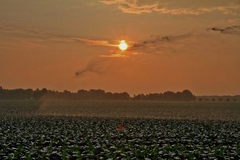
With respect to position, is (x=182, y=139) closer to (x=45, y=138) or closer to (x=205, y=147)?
(x=205, y=147)

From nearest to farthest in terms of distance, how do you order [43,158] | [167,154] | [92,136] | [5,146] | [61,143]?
[43,158] < [167,154] < [5,146] < [61,143] < [92,136]

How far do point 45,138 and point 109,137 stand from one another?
626 centimetres

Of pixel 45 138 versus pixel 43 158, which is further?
pixel 45 138

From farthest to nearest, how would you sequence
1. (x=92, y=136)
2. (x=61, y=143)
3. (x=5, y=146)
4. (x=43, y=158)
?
(x=92, y=136) < (x=61, y=143) < (x=5, y=146) < (x=43, y=158)

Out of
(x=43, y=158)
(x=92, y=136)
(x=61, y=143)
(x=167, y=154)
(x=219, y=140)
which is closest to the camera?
(x=43, y=158)

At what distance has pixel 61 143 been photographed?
1200 inches

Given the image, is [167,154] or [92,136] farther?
[92,136]

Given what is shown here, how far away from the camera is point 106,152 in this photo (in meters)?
25.3

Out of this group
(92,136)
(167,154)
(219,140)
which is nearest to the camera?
(167,154)

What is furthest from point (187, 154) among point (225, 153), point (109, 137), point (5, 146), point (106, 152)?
point (5, 146)

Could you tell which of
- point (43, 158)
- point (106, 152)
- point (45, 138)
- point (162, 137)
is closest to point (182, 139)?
point (162, 137)

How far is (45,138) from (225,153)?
1677 centimetres

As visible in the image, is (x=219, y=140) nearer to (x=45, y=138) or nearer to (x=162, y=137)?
(x=162, y=137)

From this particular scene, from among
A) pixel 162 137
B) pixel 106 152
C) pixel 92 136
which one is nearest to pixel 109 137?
pixel 92 136
